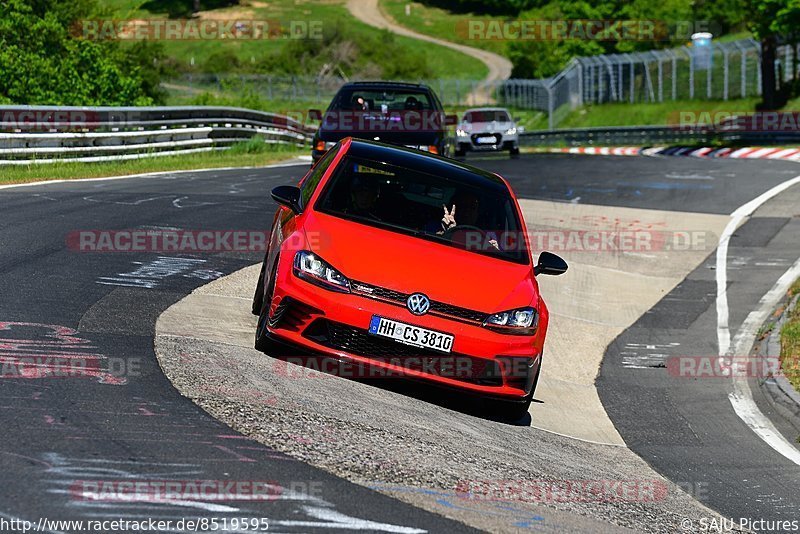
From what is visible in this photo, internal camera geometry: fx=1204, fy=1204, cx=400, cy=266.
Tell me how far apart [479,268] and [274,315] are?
146 centimetres

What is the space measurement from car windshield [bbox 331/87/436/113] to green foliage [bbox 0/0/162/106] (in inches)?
799

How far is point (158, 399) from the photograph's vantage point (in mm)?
6684

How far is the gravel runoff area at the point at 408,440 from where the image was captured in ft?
19.4

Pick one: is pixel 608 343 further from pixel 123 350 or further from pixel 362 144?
pixel 123 350

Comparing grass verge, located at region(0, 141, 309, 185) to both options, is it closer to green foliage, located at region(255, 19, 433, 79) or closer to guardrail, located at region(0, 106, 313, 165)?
guardrail, located at region(0, 106, 313, 165)

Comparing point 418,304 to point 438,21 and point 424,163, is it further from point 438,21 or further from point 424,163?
point 438,21

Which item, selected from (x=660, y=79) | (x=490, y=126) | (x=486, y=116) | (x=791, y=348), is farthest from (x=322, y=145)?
(x=660, y=79)

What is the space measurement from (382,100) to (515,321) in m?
12.3

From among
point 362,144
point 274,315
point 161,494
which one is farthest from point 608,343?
point 161,494

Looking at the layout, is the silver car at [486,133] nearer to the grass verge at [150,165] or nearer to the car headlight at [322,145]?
the grass verge at [150,165]

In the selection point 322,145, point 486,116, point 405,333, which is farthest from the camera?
point 486,116

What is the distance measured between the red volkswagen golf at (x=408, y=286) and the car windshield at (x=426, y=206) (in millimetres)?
11

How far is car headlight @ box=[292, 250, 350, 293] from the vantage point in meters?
7.83

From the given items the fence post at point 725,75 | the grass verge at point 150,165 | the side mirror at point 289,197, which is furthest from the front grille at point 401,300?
the fence post at point 725,75
